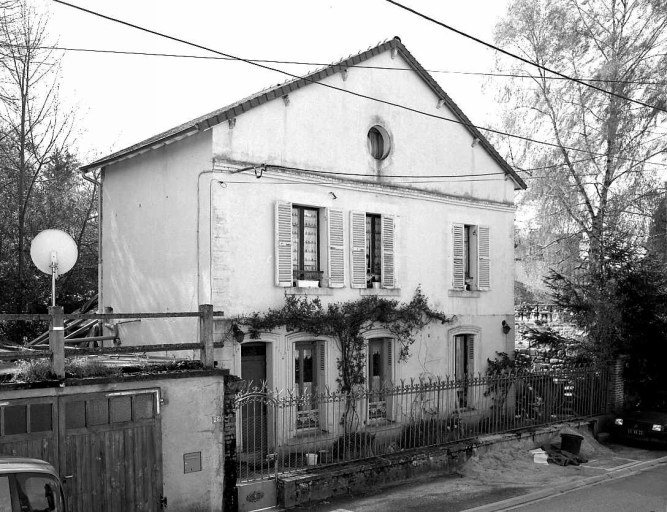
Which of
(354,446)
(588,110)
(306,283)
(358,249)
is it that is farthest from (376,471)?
(588,110)

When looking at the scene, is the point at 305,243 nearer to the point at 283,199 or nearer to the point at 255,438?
the point at 283,199

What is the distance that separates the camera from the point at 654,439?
55.0 feet

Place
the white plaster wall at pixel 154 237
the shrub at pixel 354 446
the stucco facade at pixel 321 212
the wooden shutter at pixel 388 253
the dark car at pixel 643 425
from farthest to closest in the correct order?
the wooden shutter at pixel 388 253 → the dark car at pixel 643 425 → the white plaster wall at pixel 154 237 → the stucco facade at pixel 321 212 → the shrub at pixel 354 446

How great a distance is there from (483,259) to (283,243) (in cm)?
720

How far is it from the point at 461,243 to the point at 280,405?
8.62 metres

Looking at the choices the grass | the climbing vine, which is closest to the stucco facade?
the climbing vine

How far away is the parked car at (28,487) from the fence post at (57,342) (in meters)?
2.56

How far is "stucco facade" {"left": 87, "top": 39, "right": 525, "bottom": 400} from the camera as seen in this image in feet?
46.6

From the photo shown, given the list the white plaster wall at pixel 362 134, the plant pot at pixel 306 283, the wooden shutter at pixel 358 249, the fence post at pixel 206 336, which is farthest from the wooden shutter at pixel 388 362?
the fence post at pixel 206 336

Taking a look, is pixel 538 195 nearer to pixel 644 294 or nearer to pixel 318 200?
pixel 644 294

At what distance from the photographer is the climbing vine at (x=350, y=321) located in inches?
575

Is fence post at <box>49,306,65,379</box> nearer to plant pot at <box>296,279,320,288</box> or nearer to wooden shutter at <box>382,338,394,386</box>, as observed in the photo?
plant pot at <box>296,279,320,288</box>

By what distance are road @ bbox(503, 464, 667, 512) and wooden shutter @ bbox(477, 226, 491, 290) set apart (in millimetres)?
6703

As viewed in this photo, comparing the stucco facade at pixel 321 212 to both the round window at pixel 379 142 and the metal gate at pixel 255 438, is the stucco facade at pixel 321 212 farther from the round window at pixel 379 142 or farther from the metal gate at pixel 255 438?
the metal gate at pixel 255 438
